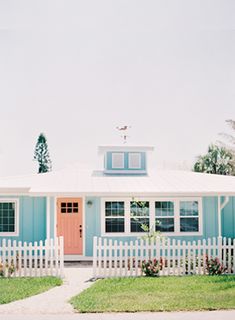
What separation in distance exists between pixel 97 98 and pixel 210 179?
6052mm

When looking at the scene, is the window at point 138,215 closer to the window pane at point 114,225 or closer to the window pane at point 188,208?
→ the window pane at point 114,225

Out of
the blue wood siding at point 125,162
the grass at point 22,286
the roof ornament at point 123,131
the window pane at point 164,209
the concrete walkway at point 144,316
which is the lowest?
the concrete walkway at point 144,316

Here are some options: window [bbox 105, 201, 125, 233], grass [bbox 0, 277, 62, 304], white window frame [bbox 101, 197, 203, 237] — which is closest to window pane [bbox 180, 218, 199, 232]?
white window frame [bbox 101, 197, 203, 237]

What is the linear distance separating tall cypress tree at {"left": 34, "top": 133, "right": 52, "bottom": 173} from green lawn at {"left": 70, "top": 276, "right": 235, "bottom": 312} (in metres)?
37.8

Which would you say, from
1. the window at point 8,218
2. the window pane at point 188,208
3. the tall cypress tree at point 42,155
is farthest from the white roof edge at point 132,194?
the tall cypress tree at point 42,155

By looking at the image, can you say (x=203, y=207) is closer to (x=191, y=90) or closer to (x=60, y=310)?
(x=191, y=90)

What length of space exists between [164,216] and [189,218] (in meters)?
0.97

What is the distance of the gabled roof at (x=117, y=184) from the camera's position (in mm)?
15102

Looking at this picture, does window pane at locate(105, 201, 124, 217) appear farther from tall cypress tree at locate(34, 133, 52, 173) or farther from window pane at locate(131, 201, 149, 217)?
tall cypress tree at locate(34, 133, 52, 173)

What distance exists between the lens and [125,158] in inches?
783

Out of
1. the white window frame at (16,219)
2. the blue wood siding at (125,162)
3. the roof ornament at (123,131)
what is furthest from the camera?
the roof ornament at (123,131)

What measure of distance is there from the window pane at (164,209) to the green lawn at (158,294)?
448 centimetres

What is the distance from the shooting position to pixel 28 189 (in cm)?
1512

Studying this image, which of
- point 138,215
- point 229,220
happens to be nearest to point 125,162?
point 138,215
